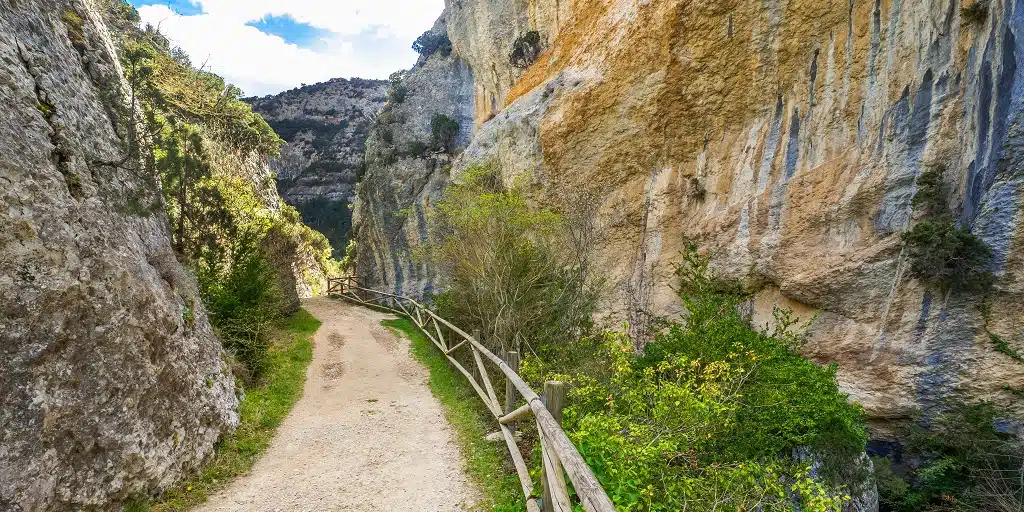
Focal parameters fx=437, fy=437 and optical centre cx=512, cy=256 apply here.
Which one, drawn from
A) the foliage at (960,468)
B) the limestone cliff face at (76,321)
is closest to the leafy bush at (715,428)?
the foliage at (960,468)

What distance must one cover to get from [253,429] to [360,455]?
2.10m

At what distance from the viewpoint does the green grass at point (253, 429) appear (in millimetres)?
5051

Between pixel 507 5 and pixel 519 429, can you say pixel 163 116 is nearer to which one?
pixel 519 429

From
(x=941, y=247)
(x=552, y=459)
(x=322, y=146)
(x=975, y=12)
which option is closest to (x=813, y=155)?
(x=975, y=12)

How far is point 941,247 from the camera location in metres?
7.13

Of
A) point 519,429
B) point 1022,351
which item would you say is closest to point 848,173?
point 1022,351

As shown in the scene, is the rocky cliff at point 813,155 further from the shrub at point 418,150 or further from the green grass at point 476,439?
the shrub at point 418,150

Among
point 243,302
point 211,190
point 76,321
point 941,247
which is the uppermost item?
point 211,190

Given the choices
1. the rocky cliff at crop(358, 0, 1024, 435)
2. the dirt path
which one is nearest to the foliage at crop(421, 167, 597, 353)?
the dirt path

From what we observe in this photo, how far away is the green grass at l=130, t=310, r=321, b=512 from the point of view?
5051 millimetres

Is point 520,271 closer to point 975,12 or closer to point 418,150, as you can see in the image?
point 975,12

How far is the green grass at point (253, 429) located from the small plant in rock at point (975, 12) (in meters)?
13.4

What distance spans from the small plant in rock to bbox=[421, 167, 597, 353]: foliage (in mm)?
7717

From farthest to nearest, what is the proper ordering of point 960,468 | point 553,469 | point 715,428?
point 960,468, point 715,428, point 553,469
